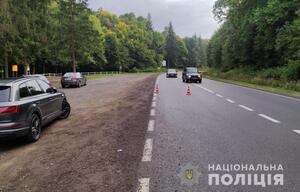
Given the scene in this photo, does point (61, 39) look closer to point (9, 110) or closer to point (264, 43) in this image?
point (264, 43)

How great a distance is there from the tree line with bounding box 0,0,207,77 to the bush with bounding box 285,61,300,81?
2361 centimetres

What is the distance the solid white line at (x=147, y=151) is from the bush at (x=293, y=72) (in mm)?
28704

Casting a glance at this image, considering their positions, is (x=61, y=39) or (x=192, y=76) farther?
(x=61, y=39)

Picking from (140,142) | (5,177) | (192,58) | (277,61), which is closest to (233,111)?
(140,142)

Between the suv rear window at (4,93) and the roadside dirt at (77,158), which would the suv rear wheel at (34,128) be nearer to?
the roadside dirt at (77,158)

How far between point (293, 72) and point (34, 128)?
30.0 meters

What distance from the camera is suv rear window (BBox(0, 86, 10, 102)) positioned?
8.80 m

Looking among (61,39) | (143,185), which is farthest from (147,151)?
(61,39)

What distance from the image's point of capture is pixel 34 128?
9.39 metres

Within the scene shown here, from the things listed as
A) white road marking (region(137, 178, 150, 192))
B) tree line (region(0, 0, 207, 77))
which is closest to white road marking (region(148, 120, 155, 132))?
white road marking (region(137, 178, 150, 192))

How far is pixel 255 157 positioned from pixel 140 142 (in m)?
2.57

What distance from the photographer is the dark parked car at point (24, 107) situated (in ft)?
28.1

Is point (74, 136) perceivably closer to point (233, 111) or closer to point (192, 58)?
point (233, 111)

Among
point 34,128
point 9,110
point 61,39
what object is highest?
point 61,39
